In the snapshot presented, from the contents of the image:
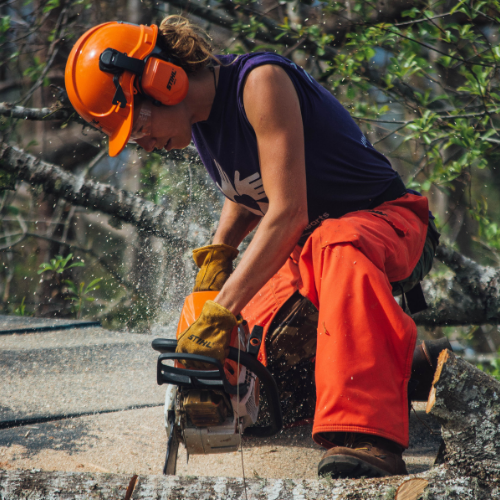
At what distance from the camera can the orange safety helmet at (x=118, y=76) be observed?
59.9 inches

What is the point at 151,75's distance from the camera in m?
1.51

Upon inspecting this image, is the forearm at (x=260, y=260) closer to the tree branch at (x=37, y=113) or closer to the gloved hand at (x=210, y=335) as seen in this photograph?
the gloved hand at (x=210, y=335)

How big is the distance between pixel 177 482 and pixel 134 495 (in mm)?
90

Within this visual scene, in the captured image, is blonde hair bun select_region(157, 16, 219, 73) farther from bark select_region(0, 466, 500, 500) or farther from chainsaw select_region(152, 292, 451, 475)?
bark select_region(0, 466, 500, 500)

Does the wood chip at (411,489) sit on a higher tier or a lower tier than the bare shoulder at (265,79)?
lower

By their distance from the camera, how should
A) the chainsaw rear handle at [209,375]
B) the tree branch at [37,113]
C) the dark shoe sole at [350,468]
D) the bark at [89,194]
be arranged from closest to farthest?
the dark shoe sole at [350,468]
the chainsaw rear handle at [209,375]
the tree branch at [37,113]
the bark at [89,194]

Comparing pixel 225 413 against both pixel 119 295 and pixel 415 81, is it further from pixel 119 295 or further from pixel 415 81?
pixel 415 81

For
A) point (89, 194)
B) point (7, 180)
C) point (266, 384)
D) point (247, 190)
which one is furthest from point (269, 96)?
point (7, 180)

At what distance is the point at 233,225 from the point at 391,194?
0.66m

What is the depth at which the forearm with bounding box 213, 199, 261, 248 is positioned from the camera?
2.06 meters

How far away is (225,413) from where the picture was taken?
4.68 feet

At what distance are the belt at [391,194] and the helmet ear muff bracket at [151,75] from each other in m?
0.77

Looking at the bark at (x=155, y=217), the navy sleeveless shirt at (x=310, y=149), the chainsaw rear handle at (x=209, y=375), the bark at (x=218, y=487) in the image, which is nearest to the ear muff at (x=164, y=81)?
the navy sleeveless shirt at (x=310, y=149)

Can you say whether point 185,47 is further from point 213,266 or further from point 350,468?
point 350,468
